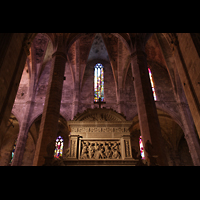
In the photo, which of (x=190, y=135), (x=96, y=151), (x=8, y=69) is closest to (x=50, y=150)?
(x=96, y=151)

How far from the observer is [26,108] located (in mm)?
14875

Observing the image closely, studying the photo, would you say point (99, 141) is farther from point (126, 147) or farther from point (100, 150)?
point (126, 147)

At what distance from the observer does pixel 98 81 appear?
1747cm

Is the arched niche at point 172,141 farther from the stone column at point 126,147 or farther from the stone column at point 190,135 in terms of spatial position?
the stone column at point 126,147

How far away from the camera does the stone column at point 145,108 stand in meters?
7.03

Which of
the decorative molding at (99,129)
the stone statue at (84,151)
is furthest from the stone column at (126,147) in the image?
the stone statue at (84,151)

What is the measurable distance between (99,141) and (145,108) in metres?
3.76

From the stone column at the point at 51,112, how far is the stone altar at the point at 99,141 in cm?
190

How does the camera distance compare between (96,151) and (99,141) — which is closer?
(96,151)

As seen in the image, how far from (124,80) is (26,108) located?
27.2 ft

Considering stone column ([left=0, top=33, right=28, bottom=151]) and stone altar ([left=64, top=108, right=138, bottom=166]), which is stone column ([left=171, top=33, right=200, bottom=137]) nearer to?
stone altar ([left=64, top=108, right=138, bottom=166])

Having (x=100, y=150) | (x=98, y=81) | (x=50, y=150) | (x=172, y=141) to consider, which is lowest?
(x=50, y=150)

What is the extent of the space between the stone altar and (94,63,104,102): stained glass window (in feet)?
35.9
